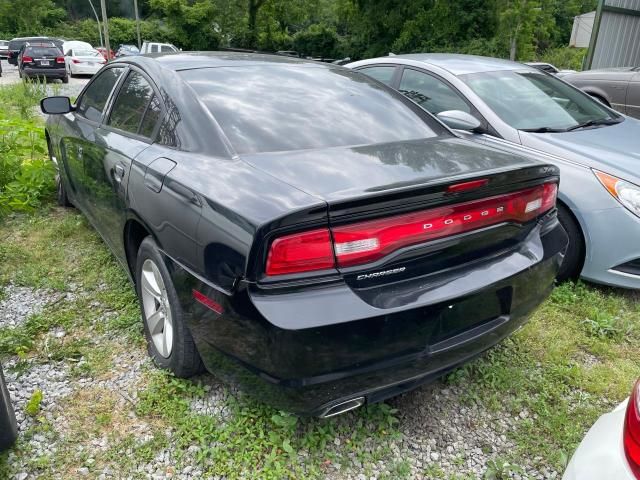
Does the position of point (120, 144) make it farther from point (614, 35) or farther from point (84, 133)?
point (614, 35)

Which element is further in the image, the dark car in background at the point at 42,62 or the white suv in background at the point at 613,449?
the dark car in background at the point at 42,62

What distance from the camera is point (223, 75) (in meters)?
2.68

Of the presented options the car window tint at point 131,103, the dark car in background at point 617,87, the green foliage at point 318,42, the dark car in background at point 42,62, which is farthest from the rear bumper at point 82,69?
the car window tint at point 131,103

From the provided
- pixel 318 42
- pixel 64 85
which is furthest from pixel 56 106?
pixel 318 42

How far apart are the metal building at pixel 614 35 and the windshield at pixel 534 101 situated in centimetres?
1016

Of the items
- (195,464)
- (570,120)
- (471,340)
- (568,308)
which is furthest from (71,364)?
(570,120)

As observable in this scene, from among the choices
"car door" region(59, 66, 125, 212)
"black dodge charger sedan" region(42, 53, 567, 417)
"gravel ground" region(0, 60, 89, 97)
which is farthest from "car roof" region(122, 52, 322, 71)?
"gravel ground" region(0, 60, 89, 97)

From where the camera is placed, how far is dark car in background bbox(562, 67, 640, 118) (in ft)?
26.1

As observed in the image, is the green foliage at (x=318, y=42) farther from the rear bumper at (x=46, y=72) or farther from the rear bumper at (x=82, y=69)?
the rear bumper at (x=46, y=72)

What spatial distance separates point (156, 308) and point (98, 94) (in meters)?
1.92

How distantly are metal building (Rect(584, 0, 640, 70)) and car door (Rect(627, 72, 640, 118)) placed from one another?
5.69m

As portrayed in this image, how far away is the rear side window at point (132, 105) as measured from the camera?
2736 mm

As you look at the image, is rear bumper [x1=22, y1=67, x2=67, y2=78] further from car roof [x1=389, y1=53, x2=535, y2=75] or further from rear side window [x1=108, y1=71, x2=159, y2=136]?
rear side window [x1=108, y1=71, x2=159, y2=136]

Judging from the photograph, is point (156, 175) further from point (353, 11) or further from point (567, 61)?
point (567, 61)
